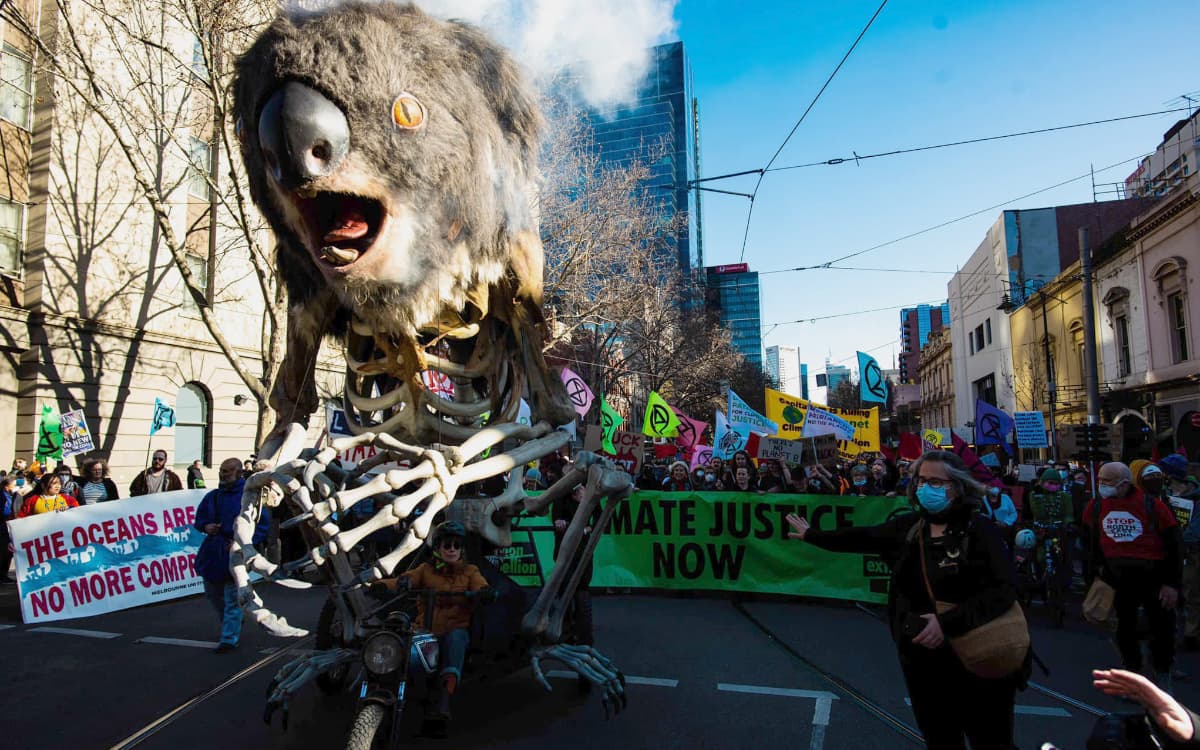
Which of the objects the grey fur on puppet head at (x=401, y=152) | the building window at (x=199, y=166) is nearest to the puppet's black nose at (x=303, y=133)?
the grey fur on puppet head at (x=401, y=152)

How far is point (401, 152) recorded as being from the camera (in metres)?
3.26

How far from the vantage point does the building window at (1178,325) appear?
73.6ft

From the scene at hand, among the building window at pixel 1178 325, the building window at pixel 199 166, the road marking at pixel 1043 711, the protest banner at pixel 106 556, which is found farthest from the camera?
the building window at pixel 1178 325

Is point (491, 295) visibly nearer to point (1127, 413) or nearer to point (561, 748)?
point (561, 748)

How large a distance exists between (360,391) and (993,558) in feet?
12.3

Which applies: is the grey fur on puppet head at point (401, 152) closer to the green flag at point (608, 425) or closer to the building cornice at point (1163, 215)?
the green flag at point (608, 425)

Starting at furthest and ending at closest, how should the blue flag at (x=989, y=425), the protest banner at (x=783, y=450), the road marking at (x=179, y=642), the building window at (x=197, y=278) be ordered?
1. the building window at (x=197, y=278)
2. the blue flag at (x=989, y=425)
3. the protest banner at (x=783, y=450)
4. the road marking at (x=179, y=642)

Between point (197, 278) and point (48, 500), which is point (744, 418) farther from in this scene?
point (197, 278)

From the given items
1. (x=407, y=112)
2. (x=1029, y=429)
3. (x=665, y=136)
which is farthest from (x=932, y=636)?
(x=665, y=136)

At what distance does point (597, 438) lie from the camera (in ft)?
46.0

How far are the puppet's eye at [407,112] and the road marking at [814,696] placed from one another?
13.7 feet

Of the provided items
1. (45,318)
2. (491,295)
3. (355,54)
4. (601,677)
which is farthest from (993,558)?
(45,318)

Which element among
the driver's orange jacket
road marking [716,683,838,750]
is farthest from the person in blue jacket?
road marking [716,683,838,750]

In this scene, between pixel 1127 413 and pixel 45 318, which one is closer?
pixel 45 318
